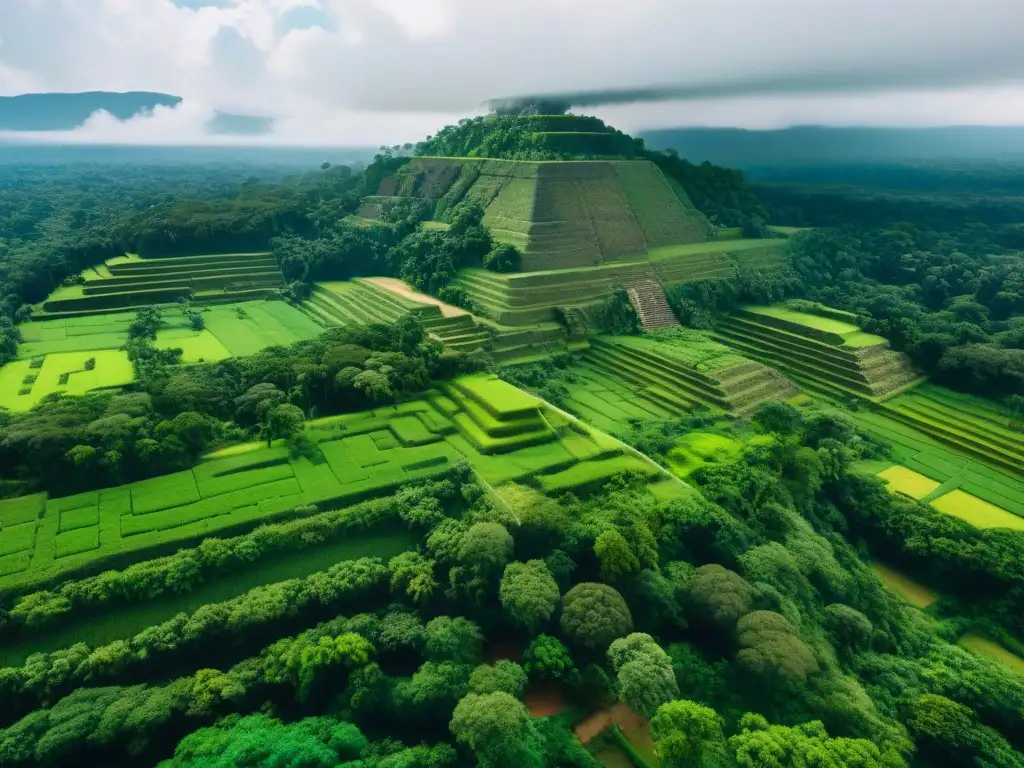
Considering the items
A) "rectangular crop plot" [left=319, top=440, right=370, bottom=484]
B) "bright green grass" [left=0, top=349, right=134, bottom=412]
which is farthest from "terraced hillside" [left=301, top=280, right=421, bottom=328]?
"rectangular crop plot" [left=319, top=440, right=370, bottom=484]

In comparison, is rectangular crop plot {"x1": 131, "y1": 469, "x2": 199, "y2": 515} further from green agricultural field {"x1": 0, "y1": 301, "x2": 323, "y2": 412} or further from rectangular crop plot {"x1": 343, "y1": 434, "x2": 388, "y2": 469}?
green agricultural field {"x1": 0, "y1": 301, "x2": 323, "y2": 412}

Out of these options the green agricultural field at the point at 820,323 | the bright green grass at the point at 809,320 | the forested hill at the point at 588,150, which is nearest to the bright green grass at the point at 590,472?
the green agricultural field at the point at 820,323

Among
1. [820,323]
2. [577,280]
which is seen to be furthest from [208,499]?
[820,323]

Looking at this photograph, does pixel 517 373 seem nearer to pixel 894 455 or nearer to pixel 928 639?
pixel 894 455

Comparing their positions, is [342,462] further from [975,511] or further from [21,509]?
[975,511]

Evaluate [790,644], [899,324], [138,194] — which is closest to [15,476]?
[790,644]
